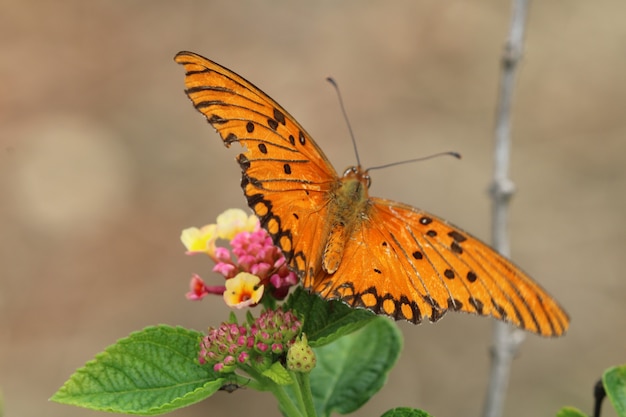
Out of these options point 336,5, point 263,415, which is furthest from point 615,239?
point 336,5

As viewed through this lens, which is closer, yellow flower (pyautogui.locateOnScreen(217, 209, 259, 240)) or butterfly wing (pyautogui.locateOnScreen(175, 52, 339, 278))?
butterfly wing (pyautogui.locateOnScreen(175, 52, 339, 278))

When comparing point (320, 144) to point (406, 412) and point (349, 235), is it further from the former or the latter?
point (406, 412)

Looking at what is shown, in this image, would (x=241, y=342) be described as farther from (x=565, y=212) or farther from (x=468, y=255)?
(x=565, y=212)

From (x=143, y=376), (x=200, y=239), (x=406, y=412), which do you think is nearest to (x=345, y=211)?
(x=200, y=239)

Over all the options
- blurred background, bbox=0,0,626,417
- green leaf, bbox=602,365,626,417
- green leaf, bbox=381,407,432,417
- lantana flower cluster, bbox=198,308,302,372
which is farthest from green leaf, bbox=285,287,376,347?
blurred background, bbox=0,0,626,417

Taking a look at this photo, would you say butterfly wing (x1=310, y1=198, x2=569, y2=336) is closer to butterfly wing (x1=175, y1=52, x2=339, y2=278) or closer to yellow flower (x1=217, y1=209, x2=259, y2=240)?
butterfly wing (x1=175, y1=52, x2=339, y2=278)

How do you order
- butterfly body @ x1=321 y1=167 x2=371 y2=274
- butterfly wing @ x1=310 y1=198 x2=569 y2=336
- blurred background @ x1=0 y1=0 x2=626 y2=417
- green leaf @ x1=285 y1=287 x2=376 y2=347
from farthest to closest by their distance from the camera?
1. blurred background @ x1=0 y1=0 x2=626 y2=417
2. butterfly body @ x1=321 y1=167 x2=371 y2=274
3. green leaf @ x1=285 y1=287 x2=376 y2=347
4. butterfly wing @ x1=310 y1=198 x2=569 y2=336

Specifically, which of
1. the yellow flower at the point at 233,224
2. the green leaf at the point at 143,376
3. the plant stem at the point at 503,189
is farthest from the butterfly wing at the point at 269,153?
the plant stem at the point at 503,189
